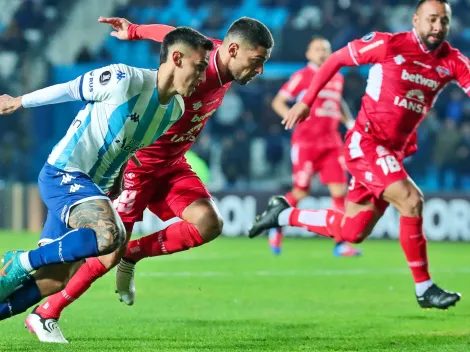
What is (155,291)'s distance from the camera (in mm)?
9062

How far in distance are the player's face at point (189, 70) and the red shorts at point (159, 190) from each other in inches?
52.7

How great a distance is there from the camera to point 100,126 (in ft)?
18.1

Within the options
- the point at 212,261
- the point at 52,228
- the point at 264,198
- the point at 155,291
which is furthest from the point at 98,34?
the point at 52,228

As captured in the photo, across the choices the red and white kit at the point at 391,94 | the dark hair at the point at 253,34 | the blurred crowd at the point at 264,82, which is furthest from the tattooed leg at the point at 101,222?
the blurred crowd at the point at 264,82

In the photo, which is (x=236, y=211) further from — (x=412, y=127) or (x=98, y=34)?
(x=412, y=127)

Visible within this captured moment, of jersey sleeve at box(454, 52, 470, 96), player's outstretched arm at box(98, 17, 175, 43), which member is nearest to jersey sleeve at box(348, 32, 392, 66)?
jersey sleeve at box(454, 52, 470, 96)

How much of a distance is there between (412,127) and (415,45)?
66cm

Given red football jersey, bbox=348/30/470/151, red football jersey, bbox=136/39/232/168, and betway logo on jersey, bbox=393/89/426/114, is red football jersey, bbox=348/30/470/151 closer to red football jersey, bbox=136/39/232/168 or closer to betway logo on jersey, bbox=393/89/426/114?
betway logo on jersey, bbox=393/89/426/114

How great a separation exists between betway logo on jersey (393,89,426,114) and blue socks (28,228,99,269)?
336 centimetres

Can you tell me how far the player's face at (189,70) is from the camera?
546 centimetres

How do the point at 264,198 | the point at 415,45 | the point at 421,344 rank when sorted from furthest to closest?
the point at 264,198 → the point at 415,45 → the point at 421,344

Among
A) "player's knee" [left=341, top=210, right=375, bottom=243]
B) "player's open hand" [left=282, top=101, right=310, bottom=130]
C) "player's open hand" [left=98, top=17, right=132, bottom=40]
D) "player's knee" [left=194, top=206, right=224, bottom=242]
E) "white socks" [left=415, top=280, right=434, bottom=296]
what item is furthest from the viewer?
"player's knee" [left=341, top=210, right=375, bottom=243]

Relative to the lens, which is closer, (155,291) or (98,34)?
(155,291)

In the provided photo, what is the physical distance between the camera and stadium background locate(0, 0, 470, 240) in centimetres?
1636
